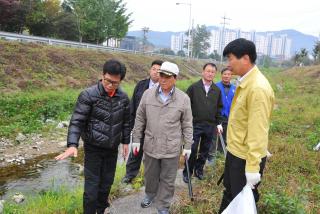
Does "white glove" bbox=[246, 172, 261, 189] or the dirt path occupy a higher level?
"white glove" bbox=[246, 172, 261, 189]

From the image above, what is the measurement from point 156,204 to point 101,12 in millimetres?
31285

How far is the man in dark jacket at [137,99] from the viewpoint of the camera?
513 cm

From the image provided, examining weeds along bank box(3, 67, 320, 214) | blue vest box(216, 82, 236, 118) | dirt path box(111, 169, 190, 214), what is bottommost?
dirt path box(111, 169, 190, 214)

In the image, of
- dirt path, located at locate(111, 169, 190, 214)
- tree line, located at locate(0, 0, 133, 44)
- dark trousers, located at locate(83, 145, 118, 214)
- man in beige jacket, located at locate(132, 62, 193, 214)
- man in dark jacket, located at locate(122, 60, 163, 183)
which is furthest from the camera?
tree line, located at locate(0, 0, 133, 44)

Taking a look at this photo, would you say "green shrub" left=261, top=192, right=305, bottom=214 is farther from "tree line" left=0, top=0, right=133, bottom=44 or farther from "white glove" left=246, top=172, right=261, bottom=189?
"tree line" left=0, top=0, right=133, bottom=44

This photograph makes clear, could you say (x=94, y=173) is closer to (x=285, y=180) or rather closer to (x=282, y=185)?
(x=282, y=185)

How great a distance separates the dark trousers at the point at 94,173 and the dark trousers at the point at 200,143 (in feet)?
5.36

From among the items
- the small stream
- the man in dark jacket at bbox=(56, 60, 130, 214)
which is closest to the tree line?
the small stream

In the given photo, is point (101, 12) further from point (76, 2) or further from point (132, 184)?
point (132, 184)

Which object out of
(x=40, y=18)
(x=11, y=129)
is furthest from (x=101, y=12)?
(x=11, y=129)

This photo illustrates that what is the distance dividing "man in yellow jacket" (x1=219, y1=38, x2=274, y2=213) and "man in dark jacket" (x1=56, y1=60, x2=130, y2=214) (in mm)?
1371

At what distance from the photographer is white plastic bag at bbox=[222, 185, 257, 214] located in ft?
9.63

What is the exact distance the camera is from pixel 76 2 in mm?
33156

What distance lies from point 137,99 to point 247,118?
250 cm
